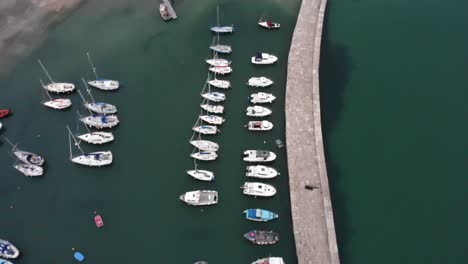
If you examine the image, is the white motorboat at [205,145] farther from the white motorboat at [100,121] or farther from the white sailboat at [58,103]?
the white sailboat at [58,103]

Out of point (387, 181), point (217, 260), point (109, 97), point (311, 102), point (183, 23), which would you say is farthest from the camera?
point (183, 23)

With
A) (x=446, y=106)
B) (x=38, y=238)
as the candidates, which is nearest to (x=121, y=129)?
(x=38, y=238)

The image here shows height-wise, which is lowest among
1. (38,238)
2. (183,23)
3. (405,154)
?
(38,238)

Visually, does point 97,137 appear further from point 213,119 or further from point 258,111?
point 258,111

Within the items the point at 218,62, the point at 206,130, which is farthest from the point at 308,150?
the point at 218,62

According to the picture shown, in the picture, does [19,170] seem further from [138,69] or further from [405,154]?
[405,154]

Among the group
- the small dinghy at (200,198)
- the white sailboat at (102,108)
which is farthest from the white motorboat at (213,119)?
the white sailboat at (102,108)
